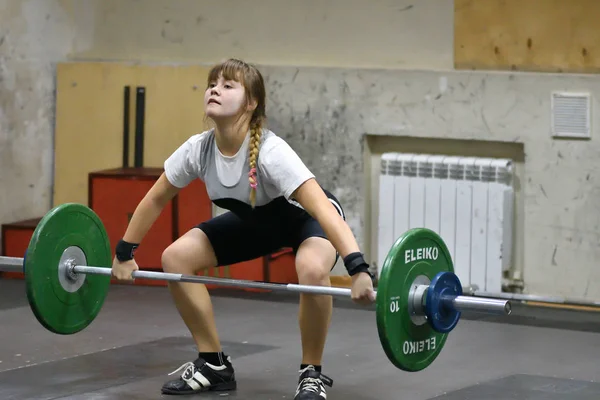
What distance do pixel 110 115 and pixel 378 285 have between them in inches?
147

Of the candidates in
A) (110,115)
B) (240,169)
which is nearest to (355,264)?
(240,169)

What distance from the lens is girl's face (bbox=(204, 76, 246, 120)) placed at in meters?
3.78

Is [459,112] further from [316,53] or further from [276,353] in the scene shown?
[276,353]

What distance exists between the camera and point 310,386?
383 centimetres

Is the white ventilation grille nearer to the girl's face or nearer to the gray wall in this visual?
the gray wall

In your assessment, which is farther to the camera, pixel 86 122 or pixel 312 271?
pixel 86 122

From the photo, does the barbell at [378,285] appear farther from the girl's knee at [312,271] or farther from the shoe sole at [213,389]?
the shoe sole at [213,389]

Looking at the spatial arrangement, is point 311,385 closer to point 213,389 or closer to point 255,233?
point 213,389

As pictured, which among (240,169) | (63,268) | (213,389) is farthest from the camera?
(213,389)

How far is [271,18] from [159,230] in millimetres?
1282

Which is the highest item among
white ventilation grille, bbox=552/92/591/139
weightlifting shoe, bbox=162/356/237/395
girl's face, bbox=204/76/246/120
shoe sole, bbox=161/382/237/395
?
white ventilation grille, bbox=552/92/591/139

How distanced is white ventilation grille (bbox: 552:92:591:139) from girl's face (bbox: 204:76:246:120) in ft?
7.56

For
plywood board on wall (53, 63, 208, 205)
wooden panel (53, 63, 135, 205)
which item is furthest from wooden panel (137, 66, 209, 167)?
wooden panel (53, 63, 135, 205)

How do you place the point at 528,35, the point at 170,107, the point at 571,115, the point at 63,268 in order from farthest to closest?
the point at 170,107, the point at 528,35, the point at 571,115, the point at 63,268
